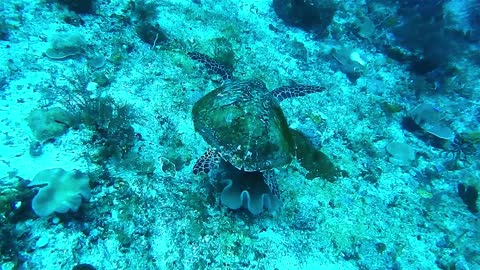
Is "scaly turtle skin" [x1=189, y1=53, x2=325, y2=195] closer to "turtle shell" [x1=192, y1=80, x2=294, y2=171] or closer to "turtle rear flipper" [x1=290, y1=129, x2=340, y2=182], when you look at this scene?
"turtle shell" [x1=192, y1=80, x2=294, y2=171]

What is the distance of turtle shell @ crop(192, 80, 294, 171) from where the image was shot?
3.73m

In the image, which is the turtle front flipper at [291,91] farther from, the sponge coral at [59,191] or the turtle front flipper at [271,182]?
the sponge coral at [59,191]

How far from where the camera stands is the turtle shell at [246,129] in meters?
3.73

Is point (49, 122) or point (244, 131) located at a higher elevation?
point (244, 131)

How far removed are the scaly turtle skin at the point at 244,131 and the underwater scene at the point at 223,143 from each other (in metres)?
0.02

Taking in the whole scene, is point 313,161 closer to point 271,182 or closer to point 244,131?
point 271,182

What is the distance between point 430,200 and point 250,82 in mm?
3925

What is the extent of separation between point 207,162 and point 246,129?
69 centimetres

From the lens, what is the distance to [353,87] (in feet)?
22.2

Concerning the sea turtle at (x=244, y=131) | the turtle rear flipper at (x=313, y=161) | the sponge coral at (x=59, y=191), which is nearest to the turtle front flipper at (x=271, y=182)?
the sea turtle at (x=244, y=131)

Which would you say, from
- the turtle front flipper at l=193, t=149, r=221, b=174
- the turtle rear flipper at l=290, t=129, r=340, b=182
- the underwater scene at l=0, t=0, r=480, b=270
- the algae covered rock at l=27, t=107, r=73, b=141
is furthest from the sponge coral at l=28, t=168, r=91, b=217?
the turtle rear flipper at l=290, t=129, r=340, b=182

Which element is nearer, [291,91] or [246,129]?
[246,129]

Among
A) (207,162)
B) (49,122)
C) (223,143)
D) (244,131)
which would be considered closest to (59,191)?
(49,122)

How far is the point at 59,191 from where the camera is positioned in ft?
9.92
